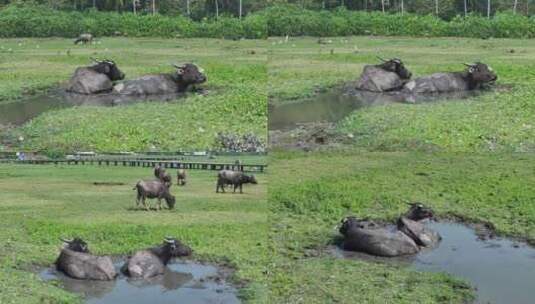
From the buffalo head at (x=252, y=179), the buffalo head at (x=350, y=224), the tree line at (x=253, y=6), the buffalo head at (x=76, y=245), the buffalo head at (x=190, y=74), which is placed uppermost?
the tree line at (x=253, y=6)

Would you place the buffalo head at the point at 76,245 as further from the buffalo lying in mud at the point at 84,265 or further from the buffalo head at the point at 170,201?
the buffalo head at the point at 170,201

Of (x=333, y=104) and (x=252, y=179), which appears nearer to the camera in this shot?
(x=252, y=179)

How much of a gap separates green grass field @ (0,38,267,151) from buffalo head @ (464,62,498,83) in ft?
8.35

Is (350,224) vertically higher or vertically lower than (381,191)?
lower

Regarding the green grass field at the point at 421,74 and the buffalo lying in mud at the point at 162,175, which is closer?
the buffalo lying in mud at the point at 162,175

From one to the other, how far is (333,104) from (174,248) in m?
2.50

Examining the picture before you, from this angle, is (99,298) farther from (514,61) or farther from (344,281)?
(514,61)

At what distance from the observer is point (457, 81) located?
1073 cm

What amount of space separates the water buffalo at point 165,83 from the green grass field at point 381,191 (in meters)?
1.36

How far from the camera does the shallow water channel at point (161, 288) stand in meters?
8.73

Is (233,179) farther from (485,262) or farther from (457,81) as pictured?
(457,81)

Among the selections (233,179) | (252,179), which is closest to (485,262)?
(252,179)

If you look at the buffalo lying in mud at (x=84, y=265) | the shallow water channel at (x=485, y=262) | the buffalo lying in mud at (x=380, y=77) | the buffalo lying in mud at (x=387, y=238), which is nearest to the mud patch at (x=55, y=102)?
the buffalo lying in mud at (x=84, y=265)

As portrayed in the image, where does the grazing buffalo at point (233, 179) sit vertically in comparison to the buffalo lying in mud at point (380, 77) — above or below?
below
